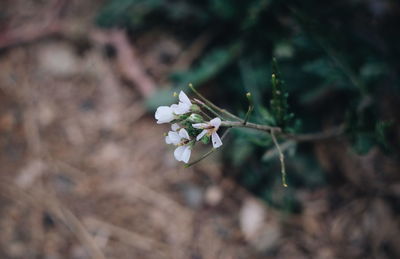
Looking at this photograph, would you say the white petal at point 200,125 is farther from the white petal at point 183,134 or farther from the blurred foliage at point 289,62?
the blurred foliage at point 289,62

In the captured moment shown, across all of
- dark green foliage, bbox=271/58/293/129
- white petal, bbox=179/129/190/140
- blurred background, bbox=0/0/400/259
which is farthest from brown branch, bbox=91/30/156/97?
white petal, bbox=179/129/190/140

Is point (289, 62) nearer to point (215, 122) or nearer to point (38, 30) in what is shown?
point (215, 122)

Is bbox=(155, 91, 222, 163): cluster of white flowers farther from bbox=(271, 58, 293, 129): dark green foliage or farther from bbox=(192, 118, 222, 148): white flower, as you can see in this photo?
bbox=(271, 58, 293, 129): dark green foliage

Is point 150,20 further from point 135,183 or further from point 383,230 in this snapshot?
point 383,230

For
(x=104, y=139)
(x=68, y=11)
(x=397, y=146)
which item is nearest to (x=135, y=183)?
(x=104, y=139)

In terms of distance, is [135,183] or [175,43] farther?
[175,43]

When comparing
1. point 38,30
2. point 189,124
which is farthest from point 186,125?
point 38,30

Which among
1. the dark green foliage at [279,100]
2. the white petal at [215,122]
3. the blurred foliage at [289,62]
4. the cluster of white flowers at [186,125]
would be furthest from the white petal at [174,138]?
the blurred foliage at [289,62]
